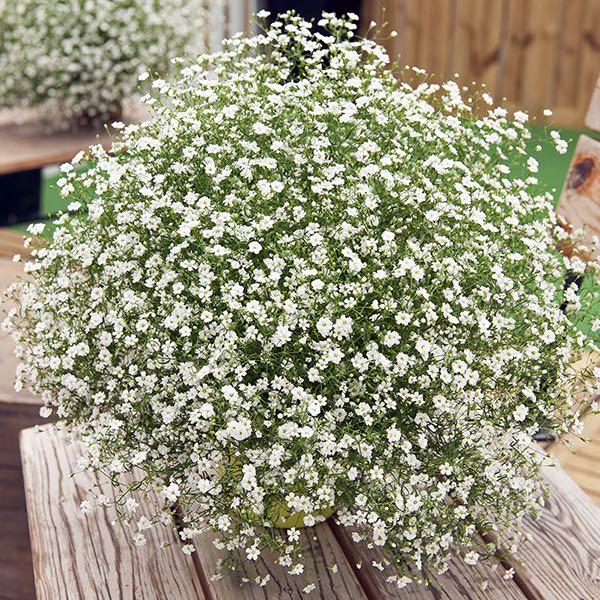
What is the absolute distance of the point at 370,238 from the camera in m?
1.22

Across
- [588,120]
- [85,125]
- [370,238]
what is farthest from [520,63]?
[370,238]

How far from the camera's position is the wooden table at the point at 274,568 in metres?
1.31

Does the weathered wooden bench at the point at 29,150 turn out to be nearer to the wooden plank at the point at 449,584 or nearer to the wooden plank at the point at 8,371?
the wooden plank at the point at 8,371

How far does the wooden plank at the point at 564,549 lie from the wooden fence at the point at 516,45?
4.64 metres

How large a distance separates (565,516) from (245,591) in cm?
54

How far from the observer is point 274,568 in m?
1.33

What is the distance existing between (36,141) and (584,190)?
2150mm

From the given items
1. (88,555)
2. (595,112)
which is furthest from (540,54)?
(88,555)

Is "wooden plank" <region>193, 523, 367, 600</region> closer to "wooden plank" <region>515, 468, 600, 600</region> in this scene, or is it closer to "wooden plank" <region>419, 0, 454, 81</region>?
"wooden plank" <region>515, 468, 600, 600</region>

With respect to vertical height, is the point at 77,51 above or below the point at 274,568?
above

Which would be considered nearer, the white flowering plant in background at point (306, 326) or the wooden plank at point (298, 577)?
the white flowering plant in background at point (306, 326)

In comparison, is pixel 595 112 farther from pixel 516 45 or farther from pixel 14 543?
pixel 516 45

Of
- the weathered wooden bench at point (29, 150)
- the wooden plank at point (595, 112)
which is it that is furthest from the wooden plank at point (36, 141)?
the wooden plank at point (595, 112)

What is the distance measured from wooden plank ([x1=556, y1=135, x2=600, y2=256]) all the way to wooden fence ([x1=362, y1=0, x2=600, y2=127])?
3.84 meters
